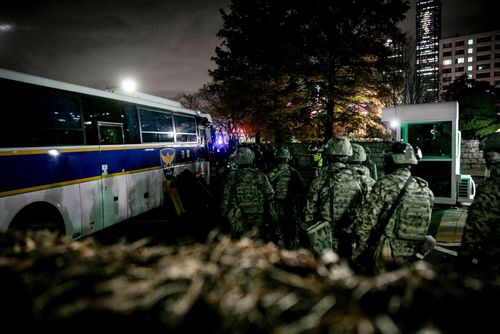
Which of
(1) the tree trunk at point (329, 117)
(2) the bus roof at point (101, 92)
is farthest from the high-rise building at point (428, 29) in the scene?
(2) the bus roof at point (101, 92)

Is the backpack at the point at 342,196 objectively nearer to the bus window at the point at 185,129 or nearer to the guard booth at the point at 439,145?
the guard booth at the point at 439,145

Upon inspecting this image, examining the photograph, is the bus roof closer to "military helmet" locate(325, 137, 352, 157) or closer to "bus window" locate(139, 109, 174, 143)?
"bus window" locate(139, 109, 174, 143)

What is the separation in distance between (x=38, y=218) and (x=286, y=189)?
15.8ft

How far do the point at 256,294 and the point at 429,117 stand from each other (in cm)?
1062

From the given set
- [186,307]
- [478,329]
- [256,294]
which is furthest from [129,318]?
[478,329]

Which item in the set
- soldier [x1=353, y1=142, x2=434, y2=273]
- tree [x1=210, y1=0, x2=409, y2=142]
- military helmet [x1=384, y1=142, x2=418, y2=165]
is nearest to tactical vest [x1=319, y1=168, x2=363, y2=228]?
soldier [x1=353, y1=142, x2=434, y2=273]

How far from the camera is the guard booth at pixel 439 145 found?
9.77 m

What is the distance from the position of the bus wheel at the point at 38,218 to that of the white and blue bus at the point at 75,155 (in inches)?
0.6

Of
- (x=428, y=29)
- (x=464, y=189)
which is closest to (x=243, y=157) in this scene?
(x=464, y=189)

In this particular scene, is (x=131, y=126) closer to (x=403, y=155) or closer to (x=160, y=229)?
(x=160, y=229)

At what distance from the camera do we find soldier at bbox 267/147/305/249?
6.59 metres

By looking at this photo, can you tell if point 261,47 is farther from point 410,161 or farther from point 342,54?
point 410,161

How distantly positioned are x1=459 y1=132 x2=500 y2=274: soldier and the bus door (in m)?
6.98

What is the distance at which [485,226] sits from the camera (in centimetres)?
295
